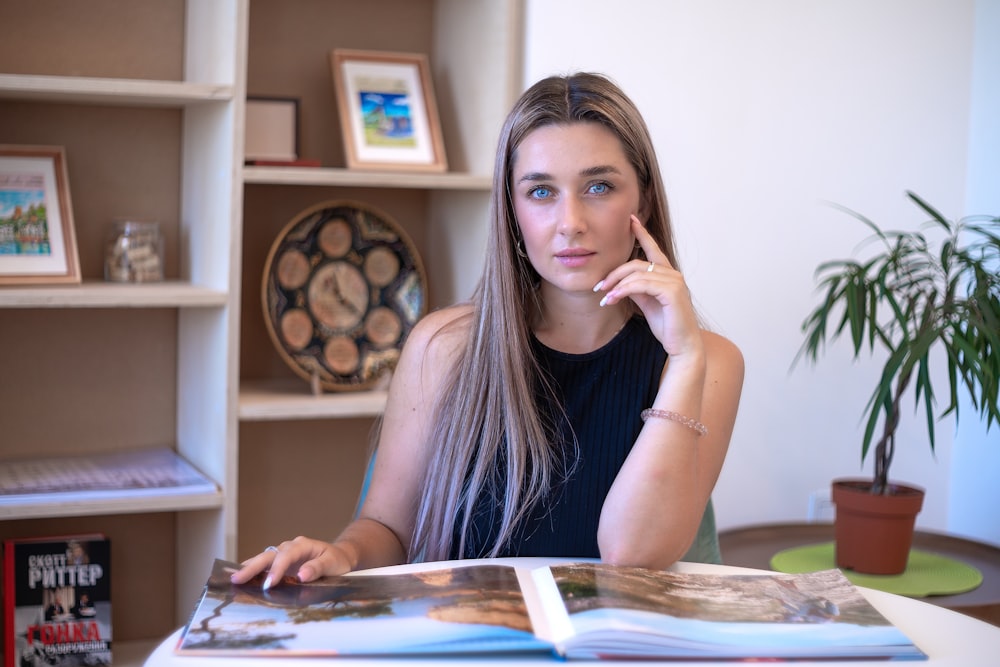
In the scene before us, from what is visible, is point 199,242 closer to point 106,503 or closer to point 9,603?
point 106,503

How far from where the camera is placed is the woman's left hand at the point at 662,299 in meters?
1.46

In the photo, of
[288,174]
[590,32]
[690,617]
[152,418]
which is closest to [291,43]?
[288,174]

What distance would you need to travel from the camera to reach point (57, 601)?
2.08 metres

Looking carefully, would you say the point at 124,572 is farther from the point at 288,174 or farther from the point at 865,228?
the point at 865,228

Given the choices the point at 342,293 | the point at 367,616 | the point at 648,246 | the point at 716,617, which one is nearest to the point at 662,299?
the point at 648,246

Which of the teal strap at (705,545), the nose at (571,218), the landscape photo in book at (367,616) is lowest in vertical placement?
the teal strap at (705,545)

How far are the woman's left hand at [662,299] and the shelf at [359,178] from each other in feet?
2.43

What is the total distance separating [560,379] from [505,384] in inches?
4.5

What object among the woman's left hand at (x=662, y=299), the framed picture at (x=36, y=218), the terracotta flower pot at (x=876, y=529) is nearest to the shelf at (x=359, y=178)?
the framed picture at (x=36, y=218)

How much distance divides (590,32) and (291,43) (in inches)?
26.0

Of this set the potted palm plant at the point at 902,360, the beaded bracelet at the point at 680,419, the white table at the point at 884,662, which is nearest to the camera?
the white table at the point at 884,662

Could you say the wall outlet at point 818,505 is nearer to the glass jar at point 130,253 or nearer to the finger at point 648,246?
the finger at point 648,246

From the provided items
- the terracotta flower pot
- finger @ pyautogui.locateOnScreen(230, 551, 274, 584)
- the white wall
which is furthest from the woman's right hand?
the white wall

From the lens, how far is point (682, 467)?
1.43m
